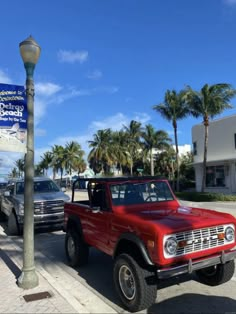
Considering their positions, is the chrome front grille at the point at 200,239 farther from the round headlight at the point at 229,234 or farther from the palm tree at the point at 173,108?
the palm tree at the point at 173,108

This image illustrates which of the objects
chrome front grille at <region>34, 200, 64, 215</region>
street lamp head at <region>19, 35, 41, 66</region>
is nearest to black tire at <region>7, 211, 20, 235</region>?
chrome front grille at <region>34, 200, 64, 215</region>

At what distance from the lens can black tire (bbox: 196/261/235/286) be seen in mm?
5739

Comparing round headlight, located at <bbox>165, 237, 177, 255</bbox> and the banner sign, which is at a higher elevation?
the banner sign

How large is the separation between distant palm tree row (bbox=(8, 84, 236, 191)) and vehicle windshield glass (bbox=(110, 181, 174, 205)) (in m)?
24.5

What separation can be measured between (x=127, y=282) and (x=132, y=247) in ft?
1.66

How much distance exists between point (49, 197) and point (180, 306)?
7.48 metres

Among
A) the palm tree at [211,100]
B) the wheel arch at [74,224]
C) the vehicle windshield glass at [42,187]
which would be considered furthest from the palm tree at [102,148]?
the wheel arch at [74,224]

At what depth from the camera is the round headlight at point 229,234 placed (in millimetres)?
5363

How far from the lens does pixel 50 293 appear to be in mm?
5719

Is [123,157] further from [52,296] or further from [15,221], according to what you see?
[52,296]

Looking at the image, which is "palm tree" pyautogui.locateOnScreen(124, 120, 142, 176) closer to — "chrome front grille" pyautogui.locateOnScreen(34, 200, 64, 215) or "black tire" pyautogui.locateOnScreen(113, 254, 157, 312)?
"chrome front grille" pyautogui.locateOnScreen(34, 200, 64, 215)

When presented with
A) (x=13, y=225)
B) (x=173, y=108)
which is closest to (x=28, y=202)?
(x=13, y=225)

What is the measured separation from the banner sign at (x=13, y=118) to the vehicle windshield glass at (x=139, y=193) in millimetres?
1782

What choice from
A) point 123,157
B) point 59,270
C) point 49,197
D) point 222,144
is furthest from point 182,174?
point 59,270
